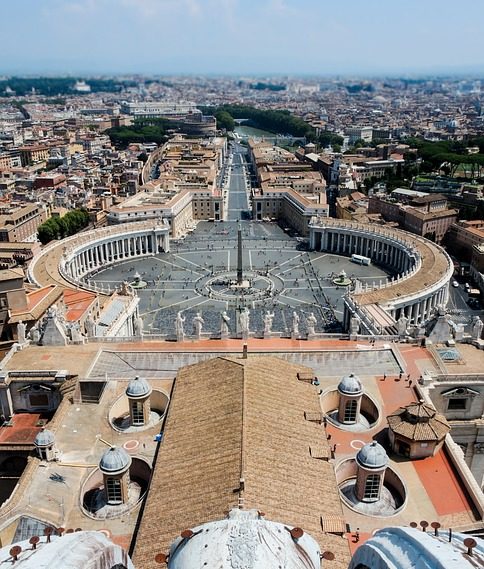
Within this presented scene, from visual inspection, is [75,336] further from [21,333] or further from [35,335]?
[21,333]

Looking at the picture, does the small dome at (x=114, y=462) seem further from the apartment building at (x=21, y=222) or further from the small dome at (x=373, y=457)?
the apartment building at (x=21, y=222)

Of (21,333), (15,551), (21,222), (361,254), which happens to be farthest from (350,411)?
(21,222)

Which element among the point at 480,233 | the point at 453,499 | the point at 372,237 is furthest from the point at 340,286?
the point at 453,499

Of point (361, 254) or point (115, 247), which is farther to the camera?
point (361, 254)

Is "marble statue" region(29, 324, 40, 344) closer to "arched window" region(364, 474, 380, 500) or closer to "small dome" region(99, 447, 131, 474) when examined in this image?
"small dome" region(99, 447, 131, 474)

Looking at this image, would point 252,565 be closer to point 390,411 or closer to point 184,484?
point 184,484

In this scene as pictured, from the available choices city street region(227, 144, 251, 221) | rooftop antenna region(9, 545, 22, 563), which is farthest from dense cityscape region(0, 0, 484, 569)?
city street region(227, 144, 251, 221)
